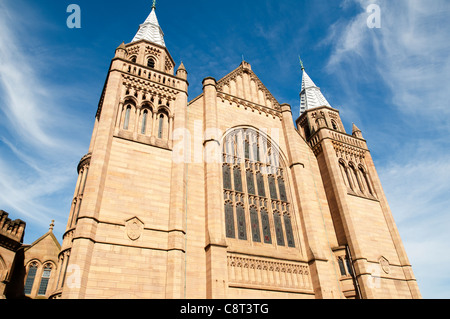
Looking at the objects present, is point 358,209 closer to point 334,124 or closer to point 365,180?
point 365,180

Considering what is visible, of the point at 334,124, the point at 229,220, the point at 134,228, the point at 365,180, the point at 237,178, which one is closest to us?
the point at 134,228

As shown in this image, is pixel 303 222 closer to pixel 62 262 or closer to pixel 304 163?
pixel 304 163

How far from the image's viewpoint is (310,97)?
29953 millimetres

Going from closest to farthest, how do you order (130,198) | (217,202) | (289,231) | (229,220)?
(130,198)
(217,202)
(229,220)
(289,231)

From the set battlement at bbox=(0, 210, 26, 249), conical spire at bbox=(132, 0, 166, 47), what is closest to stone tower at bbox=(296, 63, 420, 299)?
conical spire at bbox=(132, 0, 166, 47)

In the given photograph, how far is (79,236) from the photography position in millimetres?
12281

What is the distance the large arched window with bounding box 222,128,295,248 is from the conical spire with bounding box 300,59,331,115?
29.9 feet

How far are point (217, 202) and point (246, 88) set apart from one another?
1149 cm

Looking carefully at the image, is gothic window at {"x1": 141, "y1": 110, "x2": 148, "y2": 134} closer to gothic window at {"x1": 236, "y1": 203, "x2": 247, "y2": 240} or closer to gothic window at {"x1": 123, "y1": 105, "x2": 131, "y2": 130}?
gothic window at {"x1": 123, "y1": 105, "x2": 131, "y2": 130}

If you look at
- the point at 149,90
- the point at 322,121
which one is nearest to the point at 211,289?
the point at 149,90

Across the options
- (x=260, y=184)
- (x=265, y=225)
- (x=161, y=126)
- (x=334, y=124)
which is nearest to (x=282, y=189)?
(x=260, y=184)

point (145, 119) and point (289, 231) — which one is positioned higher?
point (145, 119)

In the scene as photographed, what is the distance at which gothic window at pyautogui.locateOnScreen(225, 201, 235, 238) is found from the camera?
1662cm
